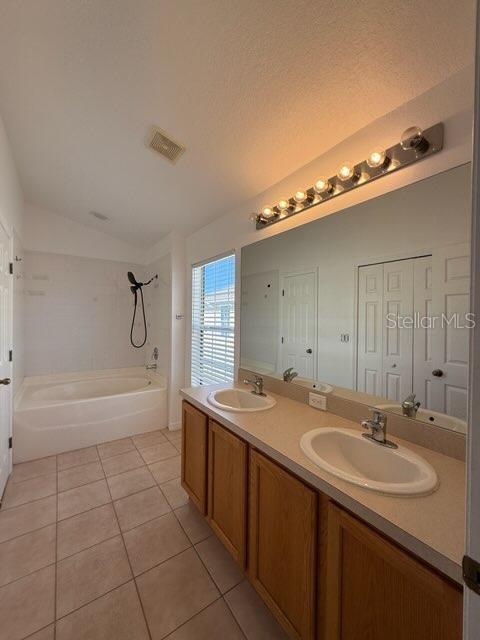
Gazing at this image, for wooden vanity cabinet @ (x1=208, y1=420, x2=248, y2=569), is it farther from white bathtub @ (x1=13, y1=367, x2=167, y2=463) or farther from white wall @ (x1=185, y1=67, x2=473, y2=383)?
white bathtub @ (x1=13, y1=367, x2=167, y2=463)

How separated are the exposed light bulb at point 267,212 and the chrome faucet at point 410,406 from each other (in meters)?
1.47

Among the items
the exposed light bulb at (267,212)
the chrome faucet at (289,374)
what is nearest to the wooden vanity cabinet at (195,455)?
the chrome faucet at (289,374)

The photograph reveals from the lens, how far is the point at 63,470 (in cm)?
234

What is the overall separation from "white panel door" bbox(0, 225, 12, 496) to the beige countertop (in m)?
1.86

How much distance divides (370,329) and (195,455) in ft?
4.44

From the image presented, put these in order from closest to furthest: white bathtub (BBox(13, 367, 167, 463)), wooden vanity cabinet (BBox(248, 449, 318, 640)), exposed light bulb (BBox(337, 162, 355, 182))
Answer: wooden vanity cabinet (BBox(248, 449, 318, 640)) < exposed light bulb (BBox(337, 162, 355, 182)) < white bathtub (BBox(13, 367, 167, 463))

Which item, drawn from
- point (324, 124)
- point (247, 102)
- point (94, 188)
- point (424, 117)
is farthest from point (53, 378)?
point (424, 117)

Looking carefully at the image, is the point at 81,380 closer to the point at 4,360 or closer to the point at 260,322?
the point at 4,360

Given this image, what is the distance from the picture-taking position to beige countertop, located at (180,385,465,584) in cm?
63

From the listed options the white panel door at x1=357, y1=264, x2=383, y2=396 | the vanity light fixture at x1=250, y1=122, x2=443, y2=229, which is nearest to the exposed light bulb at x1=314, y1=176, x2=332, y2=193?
the vanity light fixture at x1=250, y1=122, x2=443, y2=229

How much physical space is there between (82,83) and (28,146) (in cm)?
112

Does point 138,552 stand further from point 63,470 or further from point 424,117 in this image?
point 424,117

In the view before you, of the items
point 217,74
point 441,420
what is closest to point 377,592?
point 441,420

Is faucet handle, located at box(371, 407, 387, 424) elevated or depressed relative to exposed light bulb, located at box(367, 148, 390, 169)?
depressed
